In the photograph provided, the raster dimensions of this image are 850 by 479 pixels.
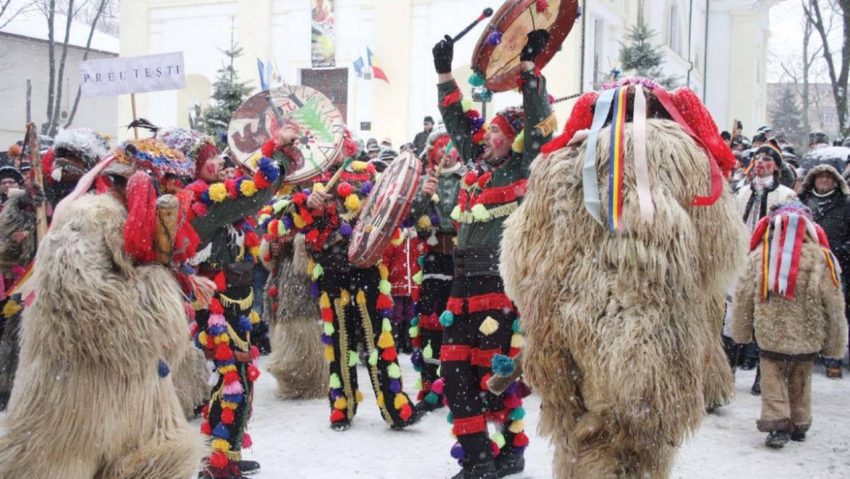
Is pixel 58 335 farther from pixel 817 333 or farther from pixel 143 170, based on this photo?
pixel 817 333

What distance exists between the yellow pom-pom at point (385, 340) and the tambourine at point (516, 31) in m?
2.39

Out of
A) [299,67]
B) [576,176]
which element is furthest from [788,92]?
[576,176]

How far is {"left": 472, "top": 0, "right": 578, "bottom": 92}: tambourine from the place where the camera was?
4.36 metres

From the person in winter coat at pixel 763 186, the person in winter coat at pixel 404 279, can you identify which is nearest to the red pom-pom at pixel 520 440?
the person in winter coat at pixel 404 279

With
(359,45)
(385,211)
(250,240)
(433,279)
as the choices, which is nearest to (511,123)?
(385,211)

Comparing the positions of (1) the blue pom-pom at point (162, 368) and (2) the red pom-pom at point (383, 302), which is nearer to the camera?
(1) the blue pom-pom at point (162, 368)

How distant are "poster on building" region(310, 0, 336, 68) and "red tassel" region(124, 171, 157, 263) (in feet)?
69.6

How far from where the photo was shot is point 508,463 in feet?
17.1

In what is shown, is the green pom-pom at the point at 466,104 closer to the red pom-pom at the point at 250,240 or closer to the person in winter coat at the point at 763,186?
the red pom-pom at the point at 250,240

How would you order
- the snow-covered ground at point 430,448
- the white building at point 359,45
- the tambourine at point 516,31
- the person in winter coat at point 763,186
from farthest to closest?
the white building at point 359,45
the person in winter coat at point 763,186
the snow-covered ground at point 430,448
the tambourine at point 516,31

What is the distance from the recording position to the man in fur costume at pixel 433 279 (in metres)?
6.95

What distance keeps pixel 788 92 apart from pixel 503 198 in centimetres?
5559

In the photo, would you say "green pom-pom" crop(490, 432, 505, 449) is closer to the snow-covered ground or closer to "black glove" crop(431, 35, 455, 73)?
the snow-covered ground

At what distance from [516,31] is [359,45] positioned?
66.2 feet
